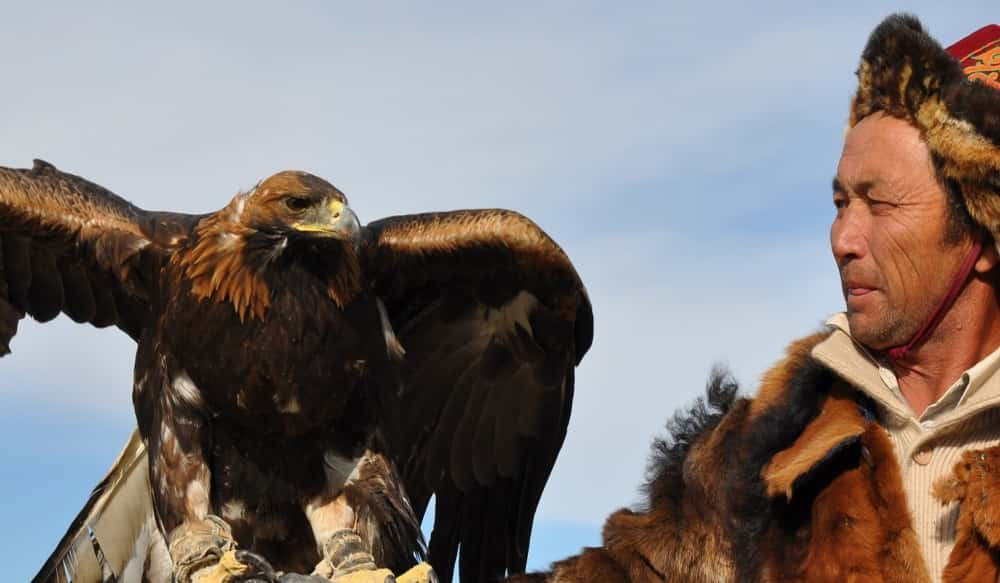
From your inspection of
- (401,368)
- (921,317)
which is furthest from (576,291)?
(921,317)

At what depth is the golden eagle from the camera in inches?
224

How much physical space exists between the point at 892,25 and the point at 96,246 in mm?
3633

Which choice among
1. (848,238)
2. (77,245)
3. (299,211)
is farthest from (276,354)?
(848,238)

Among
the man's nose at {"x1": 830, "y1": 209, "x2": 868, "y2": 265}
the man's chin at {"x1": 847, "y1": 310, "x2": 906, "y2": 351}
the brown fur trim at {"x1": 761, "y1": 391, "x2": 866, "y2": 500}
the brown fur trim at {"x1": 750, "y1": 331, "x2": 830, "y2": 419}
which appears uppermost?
the man's nose at {"x1": 830, "y1": 209, "x2": 868, "y2": 265}

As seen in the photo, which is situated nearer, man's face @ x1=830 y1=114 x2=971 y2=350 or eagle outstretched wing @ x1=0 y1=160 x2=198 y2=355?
man's face @ x1=830 y1=114 x2=971 y2=350

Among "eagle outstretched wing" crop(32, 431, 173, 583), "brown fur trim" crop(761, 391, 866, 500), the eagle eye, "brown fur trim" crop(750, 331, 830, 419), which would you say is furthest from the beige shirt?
"eagle outstretched wing" crop(32, 431, 173, 583)

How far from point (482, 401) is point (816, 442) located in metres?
2.99

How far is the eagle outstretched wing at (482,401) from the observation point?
6695 mm

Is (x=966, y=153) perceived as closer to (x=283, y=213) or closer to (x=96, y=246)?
(x=283, y=213)

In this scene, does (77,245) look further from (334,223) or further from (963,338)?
(963,338)

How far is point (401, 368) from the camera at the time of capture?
641cm

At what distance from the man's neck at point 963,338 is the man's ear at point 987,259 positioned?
5 cm

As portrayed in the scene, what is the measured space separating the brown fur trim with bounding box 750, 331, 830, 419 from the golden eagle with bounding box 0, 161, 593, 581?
1797 mm

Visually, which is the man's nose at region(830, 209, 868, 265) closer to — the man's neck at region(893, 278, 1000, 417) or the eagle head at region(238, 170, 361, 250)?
the man's neck at region(893, 278, 1000, 417)
